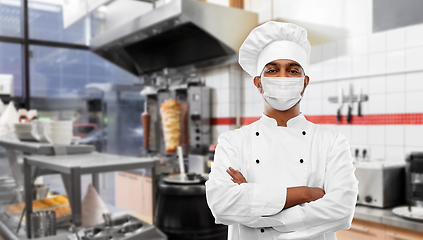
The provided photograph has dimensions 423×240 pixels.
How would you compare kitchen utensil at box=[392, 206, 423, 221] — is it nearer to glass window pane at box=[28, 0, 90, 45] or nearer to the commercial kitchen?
the commercial kitchen

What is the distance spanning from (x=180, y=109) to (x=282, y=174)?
350 centimetres

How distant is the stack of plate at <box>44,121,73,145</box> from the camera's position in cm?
211

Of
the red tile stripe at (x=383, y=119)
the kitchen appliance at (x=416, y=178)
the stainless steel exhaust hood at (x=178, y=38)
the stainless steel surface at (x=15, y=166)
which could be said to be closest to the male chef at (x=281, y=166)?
the kitchen appliance at (x=416, y=178)

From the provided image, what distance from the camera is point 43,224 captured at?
1851mm

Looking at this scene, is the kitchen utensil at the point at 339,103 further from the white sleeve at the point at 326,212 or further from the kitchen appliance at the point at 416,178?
the white sleeve at the point at 326,212

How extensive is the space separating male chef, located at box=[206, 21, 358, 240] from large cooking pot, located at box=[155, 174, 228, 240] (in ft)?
3.90

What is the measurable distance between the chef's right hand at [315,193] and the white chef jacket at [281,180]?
0.02 meters

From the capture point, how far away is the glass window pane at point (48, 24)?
4957 mm

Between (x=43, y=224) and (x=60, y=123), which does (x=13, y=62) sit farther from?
(x=43, y=224)

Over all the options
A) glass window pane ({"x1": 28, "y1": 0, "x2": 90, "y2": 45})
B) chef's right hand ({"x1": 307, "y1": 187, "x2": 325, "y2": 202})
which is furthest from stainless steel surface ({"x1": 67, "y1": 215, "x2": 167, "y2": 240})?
glass window pane ({"x1": 28, "y1": 0, "x2": 90, "y2": 45})

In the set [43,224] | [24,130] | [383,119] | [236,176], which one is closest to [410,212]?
[383,119]

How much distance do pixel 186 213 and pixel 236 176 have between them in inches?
52.8

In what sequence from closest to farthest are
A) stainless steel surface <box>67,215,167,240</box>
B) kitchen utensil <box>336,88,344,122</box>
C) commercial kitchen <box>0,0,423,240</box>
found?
1. stainless steel surface <box>67,215,167,240</box>
2. commercial kitchen <box>0,0,423,240</box>
3. kitchen utensil <box>336,88,344,122</box>

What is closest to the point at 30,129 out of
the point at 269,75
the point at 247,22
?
the point at 269,75
